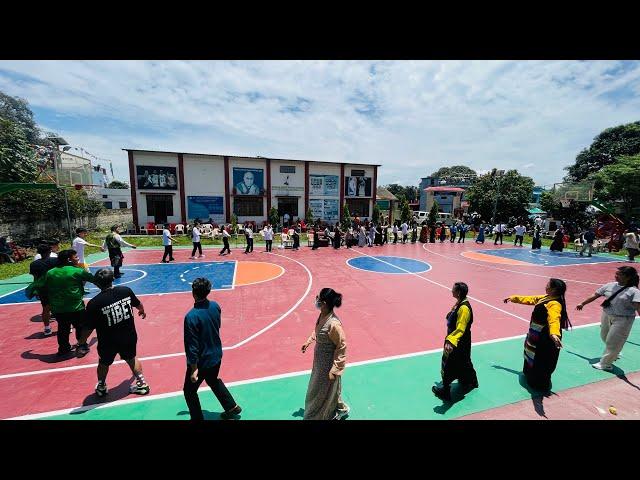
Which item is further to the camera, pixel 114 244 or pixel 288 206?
pixel 288 206

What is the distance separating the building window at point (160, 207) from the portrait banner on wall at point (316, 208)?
14.1 m

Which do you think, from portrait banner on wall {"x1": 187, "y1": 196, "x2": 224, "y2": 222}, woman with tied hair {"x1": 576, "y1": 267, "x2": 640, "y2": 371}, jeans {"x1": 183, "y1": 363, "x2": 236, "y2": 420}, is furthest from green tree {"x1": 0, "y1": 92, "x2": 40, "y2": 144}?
woman with tied hair {"x1": 576, "y1": 267, "x2": 640, "y2": 371}

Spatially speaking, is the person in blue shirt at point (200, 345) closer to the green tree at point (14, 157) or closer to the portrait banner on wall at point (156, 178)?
the green tree at point (14, 157)

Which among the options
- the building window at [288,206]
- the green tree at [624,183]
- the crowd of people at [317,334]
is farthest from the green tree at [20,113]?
the green tree at [624,183]

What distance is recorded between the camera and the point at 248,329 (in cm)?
704

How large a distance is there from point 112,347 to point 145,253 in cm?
1475

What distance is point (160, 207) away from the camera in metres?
28.1

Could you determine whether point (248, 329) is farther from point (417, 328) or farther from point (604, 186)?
point (604, 186)

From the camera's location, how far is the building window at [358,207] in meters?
35.2

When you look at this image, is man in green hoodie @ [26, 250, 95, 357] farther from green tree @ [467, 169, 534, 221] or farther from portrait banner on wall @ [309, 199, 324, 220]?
green tree @ [467, 169, 534, 221]

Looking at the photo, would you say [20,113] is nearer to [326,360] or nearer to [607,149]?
[326,360]

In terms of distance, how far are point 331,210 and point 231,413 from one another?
30950mm

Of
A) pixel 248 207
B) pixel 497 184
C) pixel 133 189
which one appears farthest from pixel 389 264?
pixel 497 184
